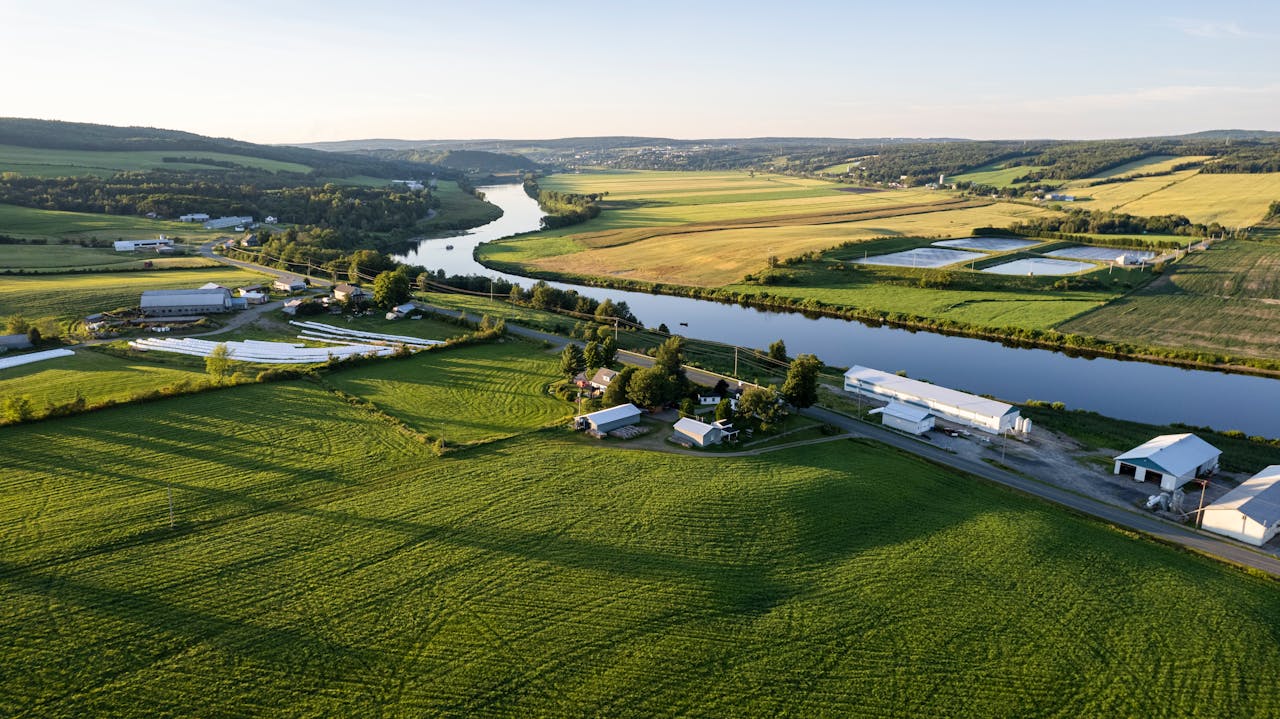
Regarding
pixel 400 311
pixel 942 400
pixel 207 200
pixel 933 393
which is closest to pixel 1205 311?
pixel 933 393

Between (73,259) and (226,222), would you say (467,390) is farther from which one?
(226,222)

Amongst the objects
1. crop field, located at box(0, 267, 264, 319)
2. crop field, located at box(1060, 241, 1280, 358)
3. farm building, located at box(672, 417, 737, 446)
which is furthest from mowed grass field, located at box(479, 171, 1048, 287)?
farm building, located at box(672, 417, 737, 446)

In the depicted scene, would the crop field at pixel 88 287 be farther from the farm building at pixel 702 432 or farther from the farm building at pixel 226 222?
the farm building at pixel 702 432

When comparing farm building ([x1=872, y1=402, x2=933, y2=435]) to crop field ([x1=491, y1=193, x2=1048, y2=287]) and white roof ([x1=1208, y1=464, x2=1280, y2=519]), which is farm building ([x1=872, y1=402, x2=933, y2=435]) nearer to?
white roof ([x1=1208, y1=464, x2=1280, y2=519])

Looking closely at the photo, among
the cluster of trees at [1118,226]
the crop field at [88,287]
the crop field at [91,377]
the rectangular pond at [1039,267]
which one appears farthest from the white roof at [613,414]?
the cluster of trees at [1118,226]

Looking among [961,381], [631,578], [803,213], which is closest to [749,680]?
[631,578]

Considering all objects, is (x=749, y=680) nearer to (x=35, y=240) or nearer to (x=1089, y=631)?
(x=1089, y=631)
